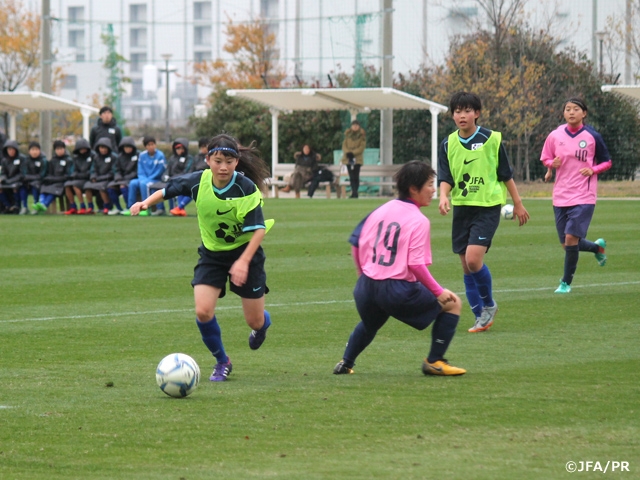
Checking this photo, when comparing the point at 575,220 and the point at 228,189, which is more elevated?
the point at 228,189

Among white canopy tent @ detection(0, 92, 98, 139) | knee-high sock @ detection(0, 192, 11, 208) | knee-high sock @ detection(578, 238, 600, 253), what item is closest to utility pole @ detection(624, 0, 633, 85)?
white canopy tent @ detection(0, 92, 98, 139)

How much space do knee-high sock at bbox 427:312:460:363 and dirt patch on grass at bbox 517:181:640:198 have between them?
22.9 m

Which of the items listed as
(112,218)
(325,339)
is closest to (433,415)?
(325,339)

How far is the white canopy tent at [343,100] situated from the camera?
91.5 feet

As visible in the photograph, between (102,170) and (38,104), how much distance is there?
6895 millimetres

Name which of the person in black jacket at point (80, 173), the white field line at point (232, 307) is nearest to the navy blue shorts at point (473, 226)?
the white field line at point (232, 307)

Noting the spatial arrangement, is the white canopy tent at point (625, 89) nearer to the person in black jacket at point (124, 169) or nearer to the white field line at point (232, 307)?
the person in black jacket at point (124, 169)

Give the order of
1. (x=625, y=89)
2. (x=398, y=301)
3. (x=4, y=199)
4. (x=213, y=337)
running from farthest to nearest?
(x=625, y=89) → (x=4, y=199) → (x=213, y=337) → (x=398, y=301)

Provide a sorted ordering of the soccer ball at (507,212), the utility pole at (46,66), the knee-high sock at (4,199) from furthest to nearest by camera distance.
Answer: the utility pole at (46,66) → the knee-high sock at (4,199) → the soccer ball at (507,212)

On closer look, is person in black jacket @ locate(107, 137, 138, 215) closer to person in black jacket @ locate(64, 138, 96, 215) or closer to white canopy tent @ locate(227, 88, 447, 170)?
person in black jacket @ locate(64, 138, 96, 215)

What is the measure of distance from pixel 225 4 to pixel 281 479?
57001 millimetres

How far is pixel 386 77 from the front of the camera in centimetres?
3012

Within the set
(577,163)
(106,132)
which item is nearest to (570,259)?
(577,163)

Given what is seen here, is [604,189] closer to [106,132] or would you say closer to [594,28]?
[594,28]
